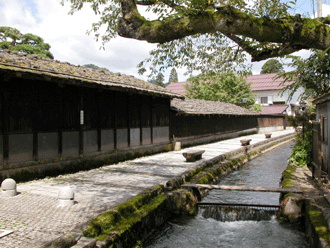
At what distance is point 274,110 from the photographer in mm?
42031

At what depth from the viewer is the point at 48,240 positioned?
420 cm

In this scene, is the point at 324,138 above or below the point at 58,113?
below

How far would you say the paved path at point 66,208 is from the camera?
4543 millimetres

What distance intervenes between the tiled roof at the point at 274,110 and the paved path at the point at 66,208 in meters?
33.8

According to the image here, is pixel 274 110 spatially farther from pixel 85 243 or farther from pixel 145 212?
pixel 85 243

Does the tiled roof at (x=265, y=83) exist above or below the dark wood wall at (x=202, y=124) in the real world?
above

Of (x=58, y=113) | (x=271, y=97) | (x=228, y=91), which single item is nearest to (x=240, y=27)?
(x=58, y=113)

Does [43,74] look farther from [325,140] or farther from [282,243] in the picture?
[325,140]

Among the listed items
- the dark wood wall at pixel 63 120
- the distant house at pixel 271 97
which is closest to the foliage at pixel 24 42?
the distant house at pixel 271 97

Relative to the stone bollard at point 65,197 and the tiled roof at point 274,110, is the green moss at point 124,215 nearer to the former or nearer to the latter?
the stone bollard at point 65,197

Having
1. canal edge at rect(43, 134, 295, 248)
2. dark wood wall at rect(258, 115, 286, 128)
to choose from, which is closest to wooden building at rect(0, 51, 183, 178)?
canal edge at rect(43, 134, 295, 248)

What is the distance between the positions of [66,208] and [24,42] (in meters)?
37.1

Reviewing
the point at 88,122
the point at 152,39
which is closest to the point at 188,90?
the point at 88,122

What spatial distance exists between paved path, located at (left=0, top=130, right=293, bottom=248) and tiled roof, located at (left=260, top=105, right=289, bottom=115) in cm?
3378
